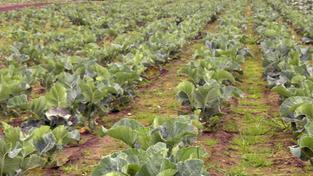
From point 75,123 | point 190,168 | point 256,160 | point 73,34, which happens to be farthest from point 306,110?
point 73,34

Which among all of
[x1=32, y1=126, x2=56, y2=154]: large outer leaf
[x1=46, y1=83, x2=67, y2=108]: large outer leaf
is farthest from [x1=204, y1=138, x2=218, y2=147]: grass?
[x1=32, y1=126, x2=56, y2=154]: large outer leaf

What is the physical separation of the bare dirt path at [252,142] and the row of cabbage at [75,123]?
2.77 ft

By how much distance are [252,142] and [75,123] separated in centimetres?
225

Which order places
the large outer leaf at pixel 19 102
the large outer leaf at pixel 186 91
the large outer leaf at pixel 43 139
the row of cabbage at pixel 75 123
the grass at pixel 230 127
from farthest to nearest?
the grass at pixel 230 127 < the large outer leaf at pixel 186 91 < the large outer leaf at pixel 19 102 < the large outer leaf at pixel 43 139 < the row of cabbage at pixel 75 123

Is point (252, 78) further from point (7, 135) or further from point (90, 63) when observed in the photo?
point (7, 135)

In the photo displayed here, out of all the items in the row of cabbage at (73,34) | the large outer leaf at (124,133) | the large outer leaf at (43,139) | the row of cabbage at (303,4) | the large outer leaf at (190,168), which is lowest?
the row of cabbage at (303,4)

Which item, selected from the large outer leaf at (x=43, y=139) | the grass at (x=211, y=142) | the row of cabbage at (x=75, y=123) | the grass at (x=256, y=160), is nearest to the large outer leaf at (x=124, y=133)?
the row of cabbage at (x=75, y=123)

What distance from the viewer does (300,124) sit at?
5883 millimetres

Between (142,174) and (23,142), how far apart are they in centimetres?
148

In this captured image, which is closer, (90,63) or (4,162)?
(4,162)

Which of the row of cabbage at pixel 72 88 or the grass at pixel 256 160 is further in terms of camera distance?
the row of cabbage at pixel 72 88

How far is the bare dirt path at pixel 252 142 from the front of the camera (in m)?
5.69

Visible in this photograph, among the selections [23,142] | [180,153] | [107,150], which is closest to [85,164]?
[107,150]

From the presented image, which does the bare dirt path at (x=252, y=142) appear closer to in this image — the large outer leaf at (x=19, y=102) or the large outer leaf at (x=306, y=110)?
the large outer leaf at (x=306, y=110)
